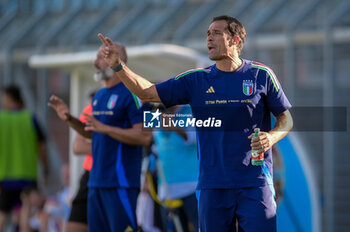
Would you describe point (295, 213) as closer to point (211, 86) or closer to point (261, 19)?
point (261, 19)

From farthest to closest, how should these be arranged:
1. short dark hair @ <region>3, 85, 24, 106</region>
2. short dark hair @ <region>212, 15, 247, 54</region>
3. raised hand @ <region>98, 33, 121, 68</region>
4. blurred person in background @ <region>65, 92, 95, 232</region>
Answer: short dark hair @ <region>3, 85, 24, 106</region> → blurred person in background @ <region>65, 92, 95, 232</region> → short dark hair @ <region>212, 15, 247, 54</region> → raised hand @ <region>98, 33, 121, 68</region>

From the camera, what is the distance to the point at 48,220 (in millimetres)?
9328

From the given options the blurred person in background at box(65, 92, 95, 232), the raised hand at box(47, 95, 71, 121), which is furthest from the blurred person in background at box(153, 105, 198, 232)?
the raised hand at box(47, 95, 71, 121)

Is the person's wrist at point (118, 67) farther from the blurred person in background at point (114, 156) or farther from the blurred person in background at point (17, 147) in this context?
the blurred person in background at point (17, 147)

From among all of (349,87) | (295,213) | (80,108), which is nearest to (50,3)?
(80,108)

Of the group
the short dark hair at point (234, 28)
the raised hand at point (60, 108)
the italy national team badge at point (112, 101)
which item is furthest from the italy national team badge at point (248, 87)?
the raised hand at point (60, 108)

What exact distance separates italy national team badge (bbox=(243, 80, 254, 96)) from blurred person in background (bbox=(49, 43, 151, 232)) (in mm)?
1219

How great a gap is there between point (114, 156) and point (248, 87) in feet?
4.96

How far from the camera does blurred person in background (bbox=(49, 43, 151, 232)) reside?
548cm

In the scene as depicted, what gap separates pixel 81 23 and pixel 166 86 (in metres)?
5.74

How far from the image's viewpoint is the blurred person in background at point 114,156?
5477mm

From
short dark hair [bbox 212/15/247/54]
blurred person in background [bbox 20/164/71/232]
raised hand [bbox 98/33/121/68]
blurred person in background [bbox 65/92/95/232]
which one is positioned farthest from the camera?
blurred person in background [bbox 20/164/71/232]

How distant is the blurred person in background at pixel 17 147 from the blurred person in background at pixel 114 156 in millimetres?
3283

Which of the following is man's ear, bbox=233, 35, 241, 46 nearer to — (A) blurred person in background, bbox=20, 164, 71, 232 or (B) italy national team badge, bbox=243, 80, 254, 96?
(B) italy national team badge, bbox=243, 80, 254, 96
